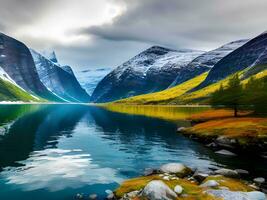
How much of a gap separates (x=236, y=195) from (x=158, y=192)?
7.23 meters

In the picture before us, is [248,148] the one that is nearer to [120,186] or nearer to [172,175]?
[172,175]

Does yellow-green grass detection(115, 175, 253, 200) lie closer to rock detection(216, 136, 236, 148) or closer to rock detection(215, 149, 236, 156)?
rock detection(215, 149, 236, 156)

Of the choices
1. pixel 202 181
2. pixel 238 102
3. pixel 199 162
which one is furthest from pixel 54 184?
pixel 238 102

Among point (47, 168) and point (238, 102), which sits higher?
point (238, 102)

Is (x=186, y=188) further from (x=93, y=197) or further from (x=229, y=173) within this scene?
(x=229, y=173)

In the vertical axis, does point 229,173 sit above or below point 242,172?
above

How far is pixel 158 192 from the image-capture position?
33812 mm

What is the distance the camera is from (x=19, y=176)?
1786 inches

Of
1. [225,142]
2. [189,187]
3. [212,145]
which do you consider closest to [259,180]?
[189,187]

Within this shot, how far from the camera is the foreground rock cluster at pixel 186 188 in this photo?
3416 cm

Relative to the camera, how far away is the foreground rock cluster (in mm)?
34156

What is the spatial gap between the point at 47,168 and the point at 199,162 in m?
23.5

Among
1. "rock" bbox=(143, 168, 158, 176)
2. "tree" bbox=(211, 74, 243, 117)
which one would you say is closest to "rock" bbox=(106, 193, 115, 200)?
"rock" bbox=(143, 168, 158, 176)

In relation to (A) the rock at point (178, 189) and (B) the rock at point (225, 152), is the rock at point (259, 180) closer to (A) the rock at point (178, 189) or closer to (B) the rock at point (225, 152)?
(A) the rock at point (178, 189)
